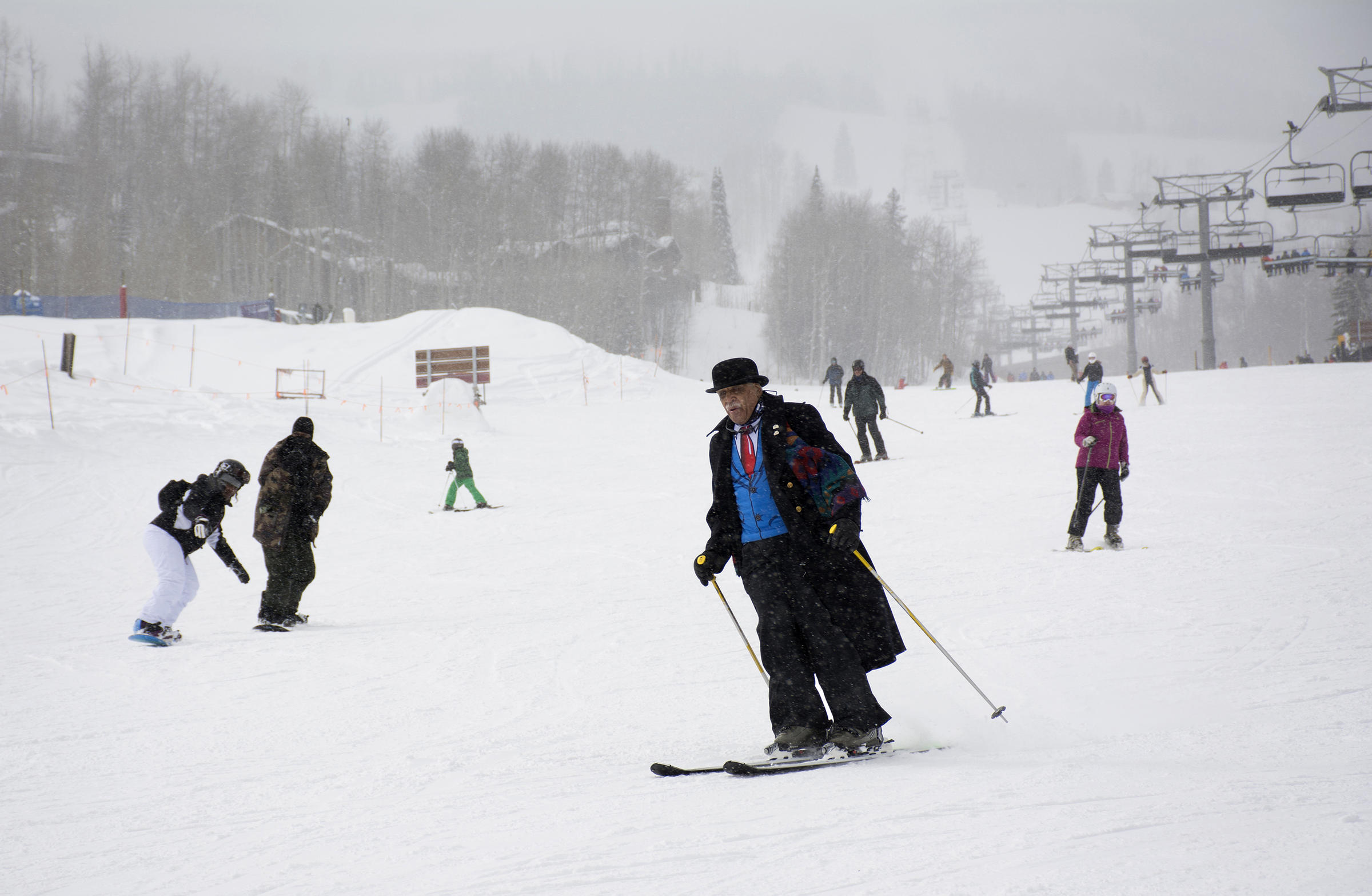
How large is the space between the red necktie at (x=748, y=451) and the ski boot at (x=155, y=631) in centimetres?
520

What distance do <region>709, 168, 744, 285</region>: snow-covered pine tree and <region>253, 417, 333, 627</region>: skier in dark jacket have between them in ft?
305

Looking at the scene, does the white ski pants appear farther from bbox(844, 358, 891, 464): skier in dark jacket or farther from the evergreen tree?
the evergreen tree

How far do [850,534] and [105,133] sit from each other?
2878 inches

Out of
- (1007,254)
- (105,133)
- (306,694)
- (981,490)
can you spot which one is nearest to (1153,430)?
(981,490)

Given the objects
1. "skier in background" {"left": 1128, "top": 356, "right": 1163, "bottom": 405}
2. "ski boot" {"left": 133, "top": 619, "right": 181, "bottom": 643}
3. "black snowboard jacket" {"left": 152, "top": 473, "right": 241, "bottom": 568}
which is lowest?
"ski boot" {"left": 133, "top": 619, "right": 181, "bottom": 643}

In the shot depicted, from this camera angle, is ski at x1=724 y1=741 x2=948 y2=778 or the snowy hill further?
ski at x1=724 y1=741 x2=948 y2=778

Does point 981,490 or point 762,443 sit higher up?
point 762,443

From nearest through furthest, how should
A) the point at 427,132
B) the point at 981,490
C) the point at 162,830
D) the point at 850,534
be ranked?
1. the point at 162,830
2. the point at 850,534
3. the point at 981,490
4. the point at 427,132

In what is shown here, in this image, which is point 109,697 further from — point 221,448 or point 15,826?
point 221,448

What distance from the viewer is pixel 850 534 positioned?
142 inches

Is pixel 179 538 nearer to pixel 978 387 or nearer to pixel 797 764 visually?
pixel 797 764

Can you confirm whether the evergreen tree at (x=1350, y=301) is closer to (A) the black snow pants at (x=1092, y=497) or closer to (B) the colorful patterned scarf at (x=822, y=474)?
(A) the black snow pants at (x=1092, y=497)

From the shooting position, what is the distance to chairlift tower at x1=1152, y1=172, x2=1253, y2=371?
38.5m

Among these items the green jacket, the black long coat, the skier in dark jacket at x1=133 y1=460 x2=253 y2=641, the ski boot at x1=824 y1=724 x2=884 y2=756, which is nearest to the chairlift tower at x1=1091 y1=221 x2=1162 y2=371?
the green jacket
